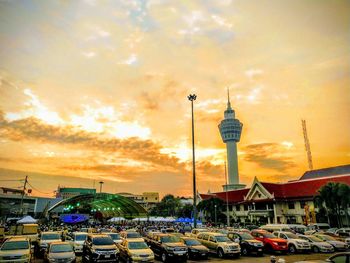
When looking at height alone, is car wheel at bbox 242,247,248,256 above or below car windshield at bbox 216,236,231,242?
below

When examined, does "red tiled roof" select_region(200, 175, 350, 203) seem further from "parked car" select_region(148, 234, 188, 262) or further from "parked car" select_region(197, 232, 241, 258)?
"parked car" select_region(148, 234, 188, 262)

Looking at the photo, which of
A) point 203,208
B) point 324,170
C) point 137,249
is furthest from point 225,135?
point 137,249

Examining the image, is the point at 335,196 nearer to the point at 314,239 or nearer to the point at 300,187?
the point at 300,187

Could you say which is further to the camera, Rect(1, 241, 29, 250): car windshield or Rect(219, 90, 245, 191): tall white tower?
Rect(219, 90, 245, 191): tall white tower

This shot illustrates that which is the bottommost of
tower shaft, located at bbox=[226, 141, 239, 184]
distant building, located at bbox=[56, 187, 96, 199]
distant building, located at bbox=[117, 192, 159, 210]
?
distant building, located at bbox=[117, 192, 159, 210]

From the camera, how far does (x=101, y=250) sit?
55.0ft

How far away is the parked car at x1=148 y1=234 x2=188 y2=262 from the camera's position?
17.9m

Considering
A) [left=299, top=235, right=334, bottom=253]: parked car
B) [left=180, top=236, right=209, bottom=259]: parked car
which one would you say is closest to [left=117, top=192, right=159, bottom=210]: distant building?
[left=299, top=235, right=334, bottom=253]: parked car

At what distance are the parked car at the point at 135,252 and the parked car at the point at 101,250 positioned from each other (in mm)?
746

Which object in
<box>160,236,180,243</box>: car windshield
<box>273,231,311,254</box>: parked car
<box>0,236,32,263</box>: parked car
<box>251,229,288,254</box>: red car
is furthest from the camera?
<box>273,231,311,254</box>: parked car

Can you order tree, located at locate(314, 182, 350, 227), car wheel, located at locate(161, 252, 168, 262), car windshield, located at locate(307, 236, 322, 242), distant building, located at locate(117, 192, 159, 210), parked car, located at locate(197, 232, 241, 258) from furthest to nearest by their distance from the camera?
distant building, located at locate(117, 192, 159, 210) < tree, located at locate(314, 182, 350, 227) < car windshield, located at locate(307, 236, 322, 242) < parked car, located at locate(197, 232, 241, 258) < car wheel, located at locate(161, 252, 168, 262)

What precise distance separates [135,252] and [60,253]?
437 cm

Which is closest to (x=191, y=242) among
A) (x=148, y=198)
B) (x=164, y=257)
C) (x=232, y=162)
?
(x=164, y=257)

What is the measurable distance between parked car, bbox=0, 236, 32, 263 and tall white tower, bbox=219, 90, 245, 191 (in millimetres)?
110132
